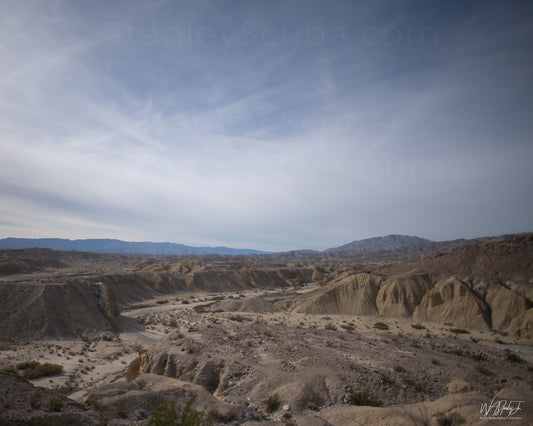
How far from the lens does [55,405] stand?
26.5ft

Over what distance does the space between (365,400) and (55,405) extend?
10103mm

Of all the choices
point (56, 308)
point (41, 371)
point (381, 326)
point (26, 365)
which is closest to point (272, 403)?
point (41, 371)

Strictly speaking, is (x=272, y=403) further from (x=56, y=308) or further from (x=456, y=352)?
(x=56, y=308)

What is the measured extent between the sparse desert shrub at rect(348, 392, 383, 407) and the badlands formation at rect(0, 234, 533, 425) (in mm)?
42

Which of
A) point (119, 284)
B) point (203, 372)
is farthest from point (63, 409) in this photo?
point (119, 284)

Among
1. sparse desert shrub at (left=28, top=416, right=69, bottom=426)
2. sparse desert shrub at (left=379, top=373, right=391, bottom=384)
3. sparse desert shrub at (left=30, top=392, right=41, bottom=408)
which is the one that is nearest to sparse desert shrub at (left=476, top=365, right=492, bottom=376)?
sparse desert shrub at (left=379, top=373, right=391, bottom=384)

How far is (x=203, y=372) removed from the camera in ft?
40.9

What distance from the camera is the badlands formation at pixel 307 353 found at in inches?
356

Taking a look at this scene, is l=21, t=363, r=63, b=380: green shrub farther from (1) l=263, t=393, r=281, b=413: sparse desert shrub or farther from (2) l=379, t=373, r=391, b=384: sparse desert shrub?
(2) l=379, t=373, r=391, b=384: sparse desert shrub

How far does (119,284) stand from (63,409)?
4717 cm

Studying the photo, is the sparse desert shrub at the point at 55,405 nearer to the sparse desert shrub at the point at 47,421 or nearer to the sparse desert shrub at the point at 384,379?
the sparse desert shrub at the point at 47,421

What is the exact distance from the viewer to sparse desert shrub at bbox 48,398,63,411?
7.97 metres

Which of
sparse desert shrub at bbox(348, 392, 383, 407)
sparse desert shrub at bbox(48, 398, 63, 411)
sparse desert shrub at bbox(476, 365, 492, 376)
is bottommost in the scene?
sparse desert shrub at bbox(476, 365, 492, 376)

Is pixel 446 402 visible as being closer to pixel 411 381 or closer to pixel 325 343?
pixel 411 381
